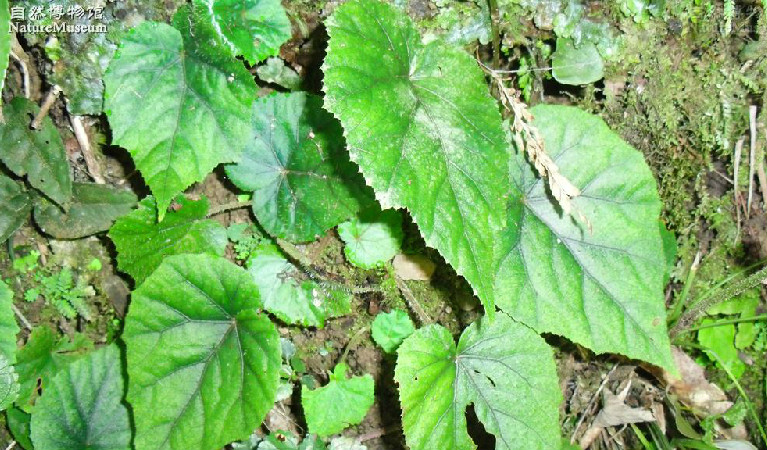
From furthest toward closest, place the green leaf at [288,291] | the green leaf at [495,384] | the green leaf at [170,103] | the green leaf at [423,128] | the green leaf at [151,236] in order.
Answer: the green leaf at [288,291], the green leaf at [151,236], the green leaf at [495,384], the green leaf at [170,103], the green leaf at [423,128]

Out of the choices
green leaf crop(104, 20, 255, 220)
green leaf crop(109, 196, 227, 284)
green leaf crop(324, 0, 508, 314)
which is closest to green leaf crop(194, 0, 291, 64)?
green leaf crop(104, 20, 255, 220)

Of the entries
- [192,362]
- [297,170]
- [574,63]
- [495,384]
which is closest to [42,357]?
[192,362]

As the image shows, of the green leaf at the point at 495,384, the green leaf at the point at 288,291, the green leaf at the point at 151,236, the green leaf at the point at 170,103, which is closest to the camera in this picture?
the green leaf at the point at 170,103

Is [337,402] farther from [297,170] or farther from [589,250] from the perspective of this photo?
[589,250]

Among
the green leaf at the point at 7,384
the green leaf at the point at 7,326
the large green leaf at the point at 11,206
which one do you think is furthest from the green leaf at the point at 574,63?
the green leaf at the point at 7,384

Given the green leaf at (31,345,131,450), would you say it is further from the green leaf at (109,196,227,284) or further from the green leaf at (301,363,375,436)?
the green leaf at (301,363,375,436)

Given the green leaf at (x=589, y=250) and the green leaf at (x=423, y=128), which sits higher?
the green leaf at (x=423, y=128)

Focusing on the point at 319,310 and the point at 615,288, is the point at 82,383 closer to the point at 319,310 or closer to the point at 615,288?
the point at 319,310

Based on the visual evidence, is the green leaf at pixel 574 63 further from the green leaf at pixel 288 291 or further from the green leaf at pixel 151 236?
the green leaf at pixel 151 236
